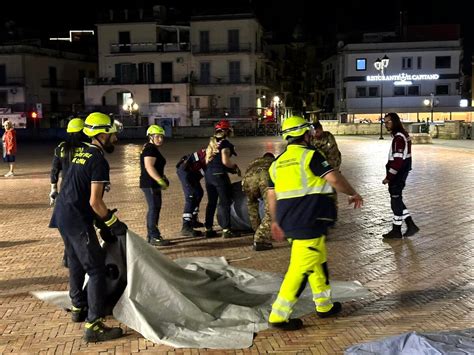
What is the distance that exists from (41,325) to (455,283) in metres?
4.48

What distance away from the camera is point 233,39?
5675cm

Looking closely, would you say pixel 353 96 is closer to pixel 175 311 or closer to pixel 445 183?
pixel 445 183

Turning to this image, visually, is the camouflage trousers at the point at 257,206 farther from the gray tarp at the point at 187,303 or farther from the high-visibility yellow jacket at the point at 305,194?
the high-visibility yellow jacket at the point at 305,194

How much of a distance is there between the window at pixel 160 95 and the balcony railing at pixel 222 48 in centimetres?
496

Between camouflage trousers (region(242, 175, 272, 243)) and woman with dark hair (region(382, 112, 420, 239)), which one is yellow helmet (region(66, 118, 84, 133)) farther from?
woman with dark hair (region(382, 112, 420, 239))

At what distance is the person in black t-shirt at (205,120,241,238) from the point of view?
862cm

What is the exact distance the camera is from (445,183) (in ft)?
49.4

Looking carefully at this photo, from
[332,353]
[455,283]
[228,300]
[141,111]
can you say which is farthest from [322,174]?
[141,111]

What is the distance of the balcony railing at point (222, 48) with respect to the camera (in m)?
56.2

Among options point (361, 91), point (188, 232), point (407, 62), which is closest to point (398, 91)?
point (407, 62)

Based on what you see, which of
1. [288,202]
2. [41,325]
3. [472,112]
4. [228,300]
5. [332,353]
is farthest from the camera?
[472,112]

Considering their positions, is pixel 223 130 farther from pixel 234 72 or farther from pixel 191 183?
pixel 234 72

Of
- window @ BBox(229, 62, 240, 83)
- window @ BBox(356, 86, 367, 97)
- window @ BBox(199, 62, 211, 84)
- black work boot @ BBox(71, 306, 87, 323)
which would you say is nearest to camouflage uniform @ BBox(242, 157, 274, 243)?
black work boot @ BBox(71, 306, 87, 323)

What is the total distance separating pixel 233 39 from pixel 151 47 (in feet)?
27.1
